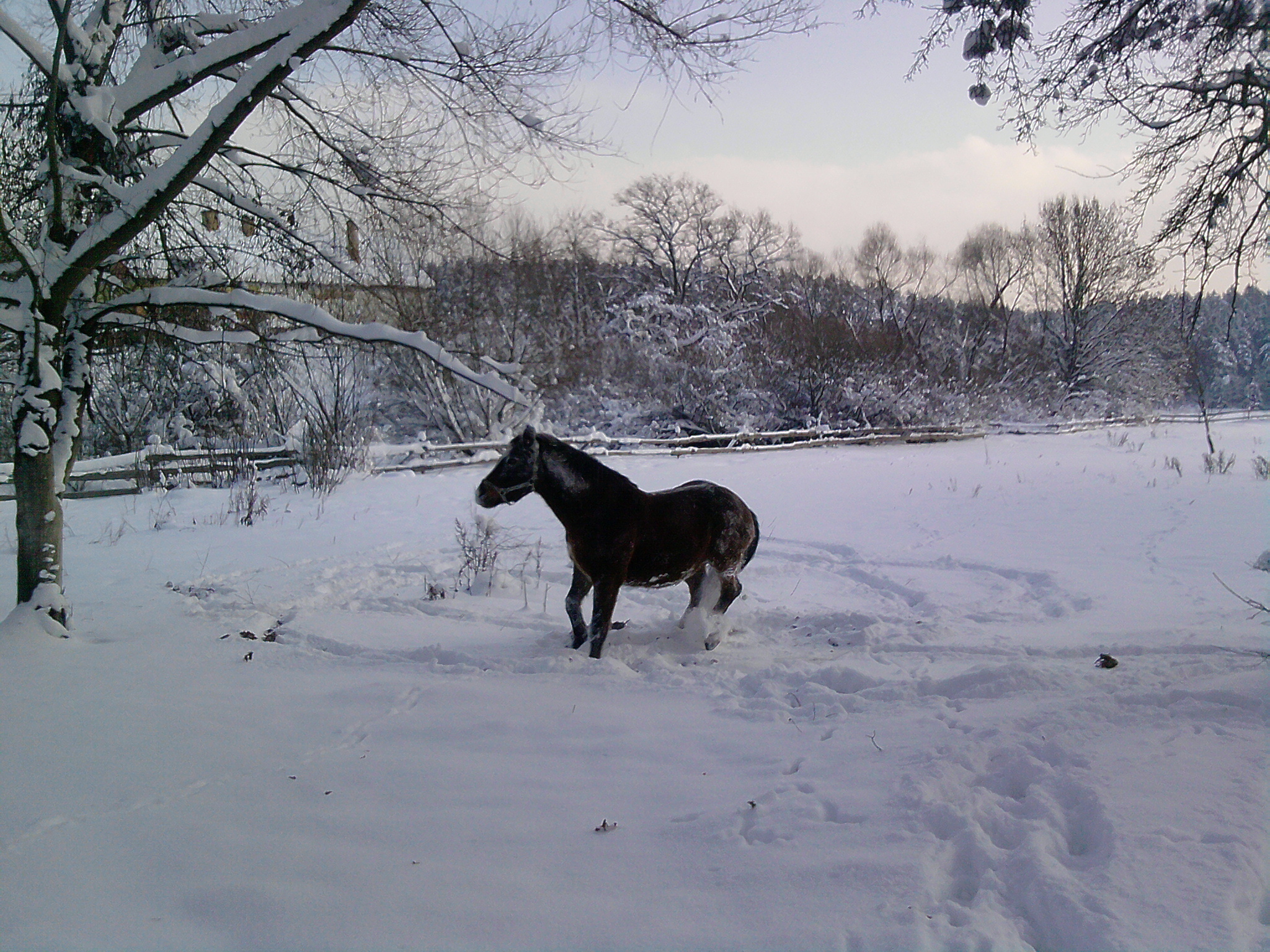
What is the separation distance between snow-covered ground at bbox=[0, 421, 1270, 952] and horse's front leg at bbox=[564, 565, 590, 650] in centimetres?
21

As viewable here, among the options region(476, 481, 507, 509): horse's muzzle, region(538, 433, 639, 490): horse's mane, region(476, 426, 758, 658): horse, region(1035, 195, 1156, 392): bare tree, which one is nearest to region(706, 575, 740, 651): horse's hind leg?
region(476, 426, 758, 658): horse

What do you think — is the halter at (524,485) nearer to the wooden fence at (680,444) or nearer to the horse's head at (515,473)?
the horse's head at (515,473)

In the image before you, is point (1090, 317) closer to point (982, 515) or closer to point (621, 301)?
point (621, 301)

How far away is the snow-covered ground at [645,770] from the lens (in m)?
2.16

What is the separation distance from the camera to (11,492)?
12344 mm

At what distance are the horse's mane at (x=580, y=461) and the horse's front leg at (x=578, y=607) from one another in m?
0.71

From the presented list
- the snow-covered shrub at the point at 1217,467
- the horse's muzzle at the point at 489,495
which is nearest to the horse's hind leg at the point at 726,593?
the horse's muzzle at the point at 489,495

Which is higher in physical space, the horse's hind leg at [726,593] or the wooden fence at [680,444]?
the wooden fence at [680,444]

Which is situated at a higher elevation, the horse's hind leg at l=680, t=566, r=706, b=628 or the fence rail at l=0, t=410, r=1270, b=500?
the fence rail at l=0, t=410, r=1270, b=500

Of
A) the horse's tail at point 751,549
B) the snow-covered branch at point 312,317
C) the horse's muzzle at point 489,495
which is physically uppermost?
the snow-covered branch at point 312,317

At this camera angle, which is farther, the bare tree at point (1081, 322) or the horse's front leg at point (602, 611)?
the bare tree at point (1081, 322)

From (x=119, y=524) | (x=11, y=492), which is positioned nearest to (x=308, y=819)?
(x=119, y=524)

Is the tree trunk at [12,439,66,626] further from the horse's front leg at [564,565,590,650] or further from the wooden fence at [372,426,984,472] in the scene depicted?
the wooden fence at [372,426,984,472]

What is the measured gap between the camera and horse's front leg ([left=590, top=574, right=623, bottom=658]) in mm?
5055
